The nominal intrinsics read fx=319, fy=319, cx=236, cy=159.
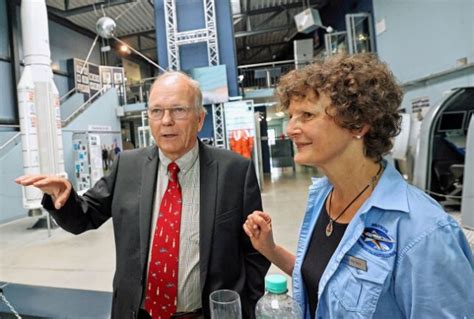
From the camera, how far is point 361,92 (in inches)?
36.8

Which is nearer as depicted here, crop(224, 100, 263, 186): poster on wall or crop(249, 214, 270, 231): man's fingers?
crop(249, 214, 270, 231): man's fingers

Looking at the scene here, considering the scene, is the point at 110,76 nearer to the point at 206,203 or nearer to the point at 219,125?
the point at 219,125

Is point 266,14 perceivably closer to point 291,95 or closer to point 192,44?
point 192,44

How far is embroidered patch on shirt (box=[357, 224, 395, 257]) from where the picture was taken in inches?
32.2

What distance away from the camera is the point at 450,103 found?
498 cm

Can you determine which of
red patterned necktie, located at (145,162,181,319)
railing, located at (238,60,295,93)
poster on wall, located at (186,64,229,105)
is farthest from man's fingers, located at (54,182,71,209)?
railing, located at (238,60,295,93)

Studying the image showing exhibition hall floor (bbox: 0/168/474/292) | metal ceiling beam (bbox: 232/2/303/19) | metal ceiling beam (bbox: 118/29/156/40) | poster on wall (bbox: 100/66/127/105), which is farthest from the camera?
metal ceiling beam (bbox: 118/29/156/40)

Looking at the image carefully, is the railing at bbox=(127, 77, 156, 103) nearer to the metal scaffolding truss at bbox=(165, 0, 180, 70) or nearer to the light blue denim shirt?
the metal scaffolding truss at bbox=(165, 0, 180, 70)

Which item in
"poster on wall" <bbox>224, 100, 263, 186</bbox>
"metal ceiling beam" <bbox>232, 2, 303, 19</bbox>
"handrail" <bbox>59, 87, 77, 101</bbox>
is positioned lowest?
"poster on wall" <bbox>224, 100, 263, 186</bbox>

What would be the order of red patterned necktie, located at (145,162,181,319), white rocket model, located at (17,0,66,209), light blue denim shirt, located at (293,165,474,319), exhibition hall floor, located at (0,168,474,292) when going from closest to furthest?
light blue denim shirt, located at (293,165,474,319), red patterned necktie, located at (145,162,181,319), exhibition hall floor, located at (0,168,474,292), white rocket model, located at (17,0,66,209)

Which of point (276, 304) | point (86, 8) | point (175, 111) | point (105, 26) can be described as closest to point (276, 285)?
point (276, 304)

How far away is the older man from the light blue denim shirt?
0.53m

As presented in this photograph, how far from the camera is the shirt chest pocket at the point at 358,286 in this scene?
2.68ft

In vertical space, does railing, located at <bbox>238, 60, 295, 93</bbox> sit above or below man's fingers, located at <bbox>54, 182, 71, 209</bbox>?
above
